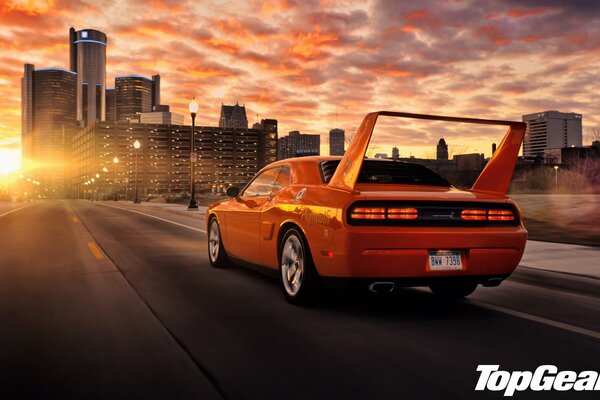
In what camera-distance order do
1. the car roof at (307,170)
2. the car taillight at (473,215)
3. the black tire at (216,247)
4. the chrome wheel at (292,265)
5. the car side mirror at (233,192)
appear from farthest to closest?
the black tire at (216,247) < the car side mirror at (233,192) < the car roof at (307,170) < the chrome wheel at (292,265) < the car taillight at (473,215)

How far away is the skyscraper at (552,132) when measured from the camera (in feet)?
456

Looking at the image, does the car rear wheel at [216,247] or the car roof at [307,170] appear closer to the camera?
the car roof at [307,170]

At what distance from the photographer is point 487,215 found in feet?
18.5

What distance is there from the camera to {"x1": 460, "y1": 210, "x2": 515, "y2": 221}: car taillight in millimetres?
5539

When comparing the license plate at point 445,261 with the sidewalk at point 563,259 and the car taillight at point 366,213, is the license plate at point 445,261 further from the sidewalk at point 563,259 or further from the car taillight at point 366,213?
the sidewalk at point 563,259

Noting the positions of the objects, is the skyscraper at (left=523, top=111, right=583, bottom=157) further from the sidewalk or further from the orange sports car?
the orange sports car

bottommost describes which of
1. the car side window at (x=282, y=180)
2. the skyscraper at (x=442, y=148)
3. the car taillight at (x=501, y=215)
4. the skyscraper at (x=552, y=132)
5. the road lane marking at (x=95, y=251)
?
the road lane marking at (x=95, y=251)

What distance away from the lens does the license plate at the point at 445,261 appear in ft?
17.4

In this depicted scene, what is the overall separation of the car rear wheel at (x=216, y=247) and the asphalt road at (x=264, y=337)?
0.57m

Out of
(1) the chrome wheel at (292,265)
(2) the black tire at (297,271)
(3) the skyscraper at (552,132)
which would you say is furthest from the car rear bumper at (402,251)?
(3) the skyscraper at (552,132)

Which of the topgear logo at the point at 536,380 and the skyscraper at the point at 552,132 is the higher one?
the skyscraper at the point at 552,132

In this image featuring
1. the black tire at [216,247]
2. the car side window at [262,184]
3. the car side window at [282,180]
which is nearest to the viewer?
the car side window at [282,180]

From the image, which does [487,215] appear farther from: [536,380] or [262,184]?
[262,184]

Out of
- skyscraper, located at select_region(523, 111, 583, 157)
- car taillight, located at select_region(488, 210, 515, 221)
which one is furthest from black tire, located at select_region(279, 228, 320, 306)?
skyscraper, located at select_region(523, 111, 583, 157)
